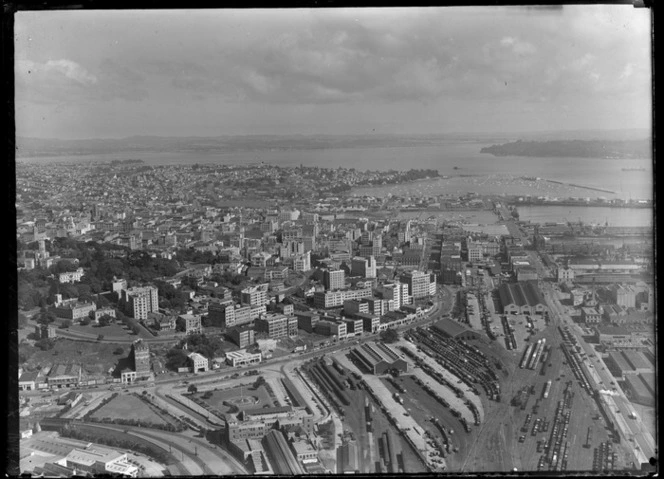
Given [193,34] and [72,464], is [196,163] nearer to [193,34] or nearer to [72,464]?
[193,34]

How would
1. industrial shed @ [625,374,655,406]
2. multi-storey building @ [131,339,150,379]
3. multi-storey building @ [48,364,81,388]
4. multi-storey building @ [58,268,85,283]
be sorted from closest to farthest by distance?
1. industrial shed @ [625,374,655,406]
2. multi-storey building @ [48,364,81,388]
3. multi-storey building @ [58,268,85,283]
4. multi-storey building @ [131,339,150,379]

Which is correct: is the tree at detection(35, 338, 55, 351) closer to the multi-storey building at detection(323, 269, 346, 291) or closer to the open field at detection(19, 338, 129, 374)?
the open field at detection(19, 338, 129, 374)

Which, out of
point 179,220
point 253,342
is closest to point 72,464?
point 253,342

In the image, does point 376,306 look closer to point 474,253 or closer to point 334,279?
point 334,279

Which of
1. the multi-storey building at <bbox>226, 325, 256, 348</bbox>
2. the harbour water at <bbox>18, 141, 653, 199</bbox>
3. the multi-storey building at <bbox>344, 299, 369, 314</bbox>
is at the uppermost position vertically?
the harbour water at <bbox>18, 141, 653, 199</bbox>

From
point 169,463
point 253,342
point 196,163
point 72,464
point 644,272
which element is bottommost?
point 169,463

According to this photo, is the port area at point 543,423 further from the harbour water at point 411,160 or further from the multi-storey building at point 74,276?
the multi-storey building at point 74,276

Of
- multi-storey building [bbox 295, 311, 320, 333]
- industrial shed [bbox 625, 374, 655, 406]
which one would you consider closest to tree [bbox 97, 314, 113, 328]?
multi-storey building [bbox 295, 311, 320, 333]
